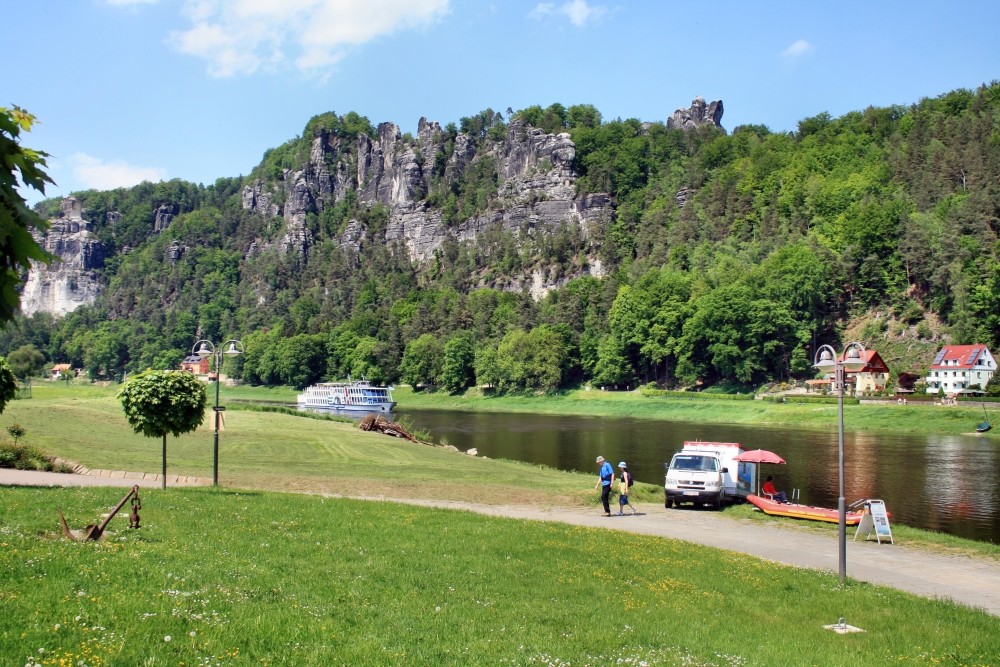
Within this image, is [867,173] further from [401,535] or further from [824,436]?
[401,535]

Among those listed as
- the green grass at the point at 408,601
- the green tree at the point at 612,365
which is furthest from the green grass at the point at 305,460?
the green tree at the point at 612,365

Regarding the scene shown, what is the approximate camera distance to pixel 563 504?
1182 inches

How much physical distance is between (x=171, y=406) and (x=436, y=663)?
63.5ft

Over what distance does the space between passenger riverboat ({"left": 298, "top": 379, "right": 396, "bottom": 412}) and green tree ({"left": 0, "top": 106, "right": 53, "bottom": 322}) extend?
10401 centimetres

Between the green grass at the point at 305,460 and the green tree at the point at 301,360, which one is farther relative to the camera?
the green tree at the point at 301,360

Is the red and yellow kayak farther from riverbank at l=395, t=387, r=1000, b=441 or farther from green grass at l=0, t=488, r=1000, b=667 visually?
riverbank at l=395, t=387, r=1000, b=441

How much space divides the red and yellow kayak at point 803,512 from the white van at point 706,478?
5.54ft

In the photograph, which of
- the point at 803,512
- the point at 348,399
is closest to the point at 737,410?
the point at 348,399

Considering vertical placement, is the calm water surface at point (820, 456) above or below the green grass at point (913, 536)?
below

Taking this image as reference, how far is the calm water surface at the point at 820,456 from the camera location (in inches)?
1412

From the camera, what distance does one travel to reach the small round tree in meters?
25.7

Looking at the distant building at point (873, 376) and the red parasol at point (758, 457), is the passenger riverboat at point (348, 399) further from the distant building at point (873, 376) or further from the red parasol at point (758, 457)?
the red parasol at point (758, 457)

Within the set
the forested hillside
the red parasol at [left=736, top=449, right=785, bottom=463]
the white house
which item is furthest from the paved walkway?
the forested hillside

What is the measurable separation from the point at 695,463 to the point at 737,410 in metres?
63.7
